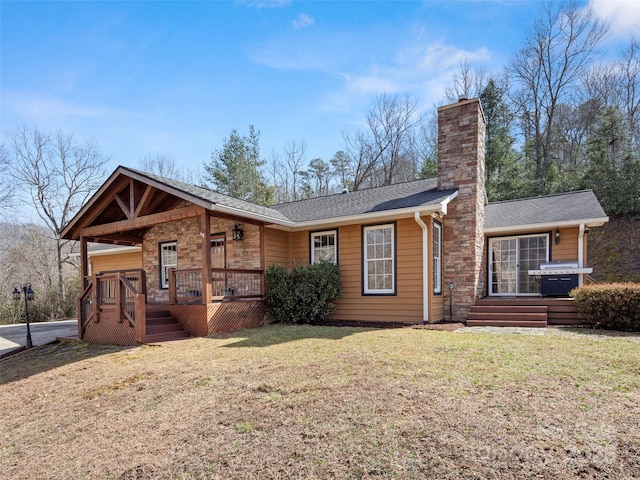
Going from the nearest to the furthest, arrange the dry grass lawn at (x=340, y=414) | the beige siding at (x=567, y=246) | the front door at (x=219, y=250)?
the dry grass lawn at (x=340, y=414), the beige siding at (x=567, y=246), the front door at (x=219, y=250)

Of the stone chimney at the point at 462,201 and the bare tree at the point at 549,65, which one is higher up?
the bare tree at the point at 549,65

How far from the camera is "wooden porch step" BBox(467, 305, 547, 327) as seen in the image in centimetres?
818

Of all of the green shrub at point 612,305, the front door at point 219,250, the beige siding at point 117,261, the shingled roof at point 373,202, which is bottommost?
the green shrub at point 612,305

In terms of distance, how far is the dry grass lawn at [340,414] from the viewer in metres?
2.58

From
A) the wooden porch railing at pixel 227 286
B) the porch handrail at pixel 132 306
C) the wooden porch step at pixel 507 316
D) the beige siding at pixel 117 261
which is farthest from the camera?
the beige siding at pixel 117 261

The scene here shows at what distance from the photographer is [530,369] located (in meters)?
4.31

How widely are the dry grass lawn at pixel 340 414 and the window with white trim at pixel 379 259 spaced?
11.7 feet

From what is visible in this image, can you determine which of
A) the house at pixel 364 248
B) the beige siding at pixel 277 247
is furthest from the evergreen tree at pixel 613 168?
the beige siding at pixel 277 247

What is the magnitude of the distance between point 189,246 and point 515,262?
9898 mm

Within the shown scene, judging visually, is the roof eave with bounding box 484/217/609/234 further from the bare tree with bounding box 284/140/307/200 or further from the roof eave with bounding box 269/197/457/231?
the bare tree with bounding box 284/140/307/200

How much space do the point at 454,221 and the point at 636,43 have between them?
771 inches

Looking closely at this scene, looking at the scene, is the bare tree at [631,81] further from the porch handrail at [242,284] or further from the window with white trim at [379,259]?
the porch handrail at [242,284]

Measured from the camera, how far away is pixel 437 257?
9.34 metres

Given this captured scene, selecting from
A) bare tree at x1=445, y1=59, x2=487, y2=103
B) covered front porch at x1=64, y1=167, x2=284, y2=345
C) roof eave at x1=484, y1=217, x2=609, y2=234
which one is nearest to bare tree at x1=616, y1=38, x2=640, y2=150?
bare tree at x1=445, y1=59, x2=487, y2=103
